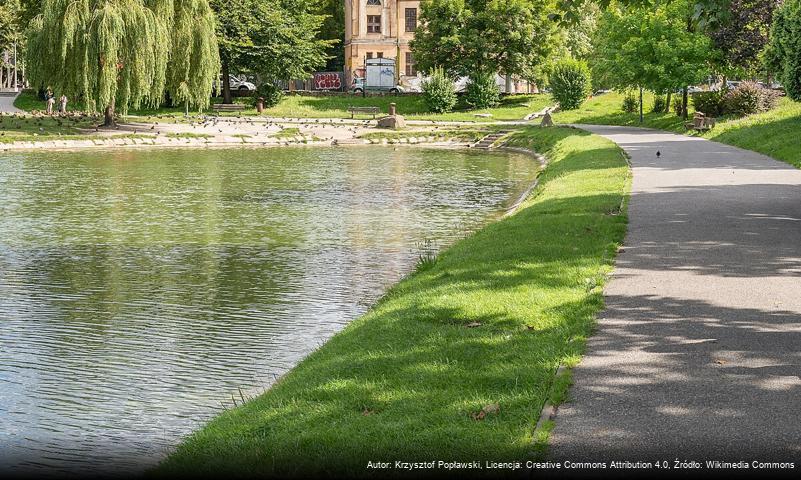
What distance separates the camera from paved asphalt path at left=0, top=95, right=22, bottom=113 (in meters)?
68.3

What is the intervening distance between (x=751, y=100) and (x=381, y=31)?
52.9 m

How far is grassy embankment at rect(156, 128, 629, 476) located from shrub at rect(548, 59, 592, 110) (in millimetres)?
54596

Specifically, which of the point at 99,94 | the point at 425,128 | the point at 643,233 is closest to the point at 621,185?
the point at 643,233

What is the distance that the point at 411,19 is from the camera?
94875 mm

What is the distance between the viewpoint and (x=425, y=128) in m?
59.4

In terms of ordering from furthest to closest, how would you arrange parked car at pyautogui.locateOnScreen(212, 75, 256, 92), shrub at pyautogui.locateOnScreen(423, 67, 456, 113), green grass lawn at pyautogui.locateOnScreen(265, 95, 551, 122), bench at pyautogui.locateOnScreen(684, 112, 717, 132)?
parked car at pyautogui.locateOnScreen(212, 75, 256, 92) < shrub at pyautogui.locateOnScreen(423, 67, 456, 113) < green grass lawn at pyautogui.locateOnScreen(265, 95, 551, 122) < bench at pyautogui.locateOnScreen(684, 112, 717, 132)

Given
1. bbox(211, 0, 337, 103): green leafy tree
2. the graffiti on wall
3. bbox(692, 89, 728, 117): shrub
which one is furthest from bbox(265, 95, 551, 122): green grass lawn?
bbox(692, 89, 728, 117): shrub

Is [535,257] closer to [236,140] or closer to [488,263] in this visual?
[488,263]

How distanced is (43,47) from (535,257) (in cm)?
3863

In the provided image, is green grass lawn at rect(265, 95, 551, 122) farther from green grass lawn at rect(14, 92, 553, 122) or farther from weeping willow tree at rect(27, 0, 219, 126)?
weeping willow tree at rect(27, 0, 219, 126)

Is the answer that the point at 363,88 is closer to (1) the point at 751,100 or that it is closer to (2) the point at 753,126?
(1) the point at 751,100

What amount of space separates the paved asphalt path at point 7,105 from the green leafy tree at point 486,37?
2911cm

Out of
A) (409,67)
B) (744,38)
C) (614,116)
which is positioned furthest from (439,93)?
(744,38)

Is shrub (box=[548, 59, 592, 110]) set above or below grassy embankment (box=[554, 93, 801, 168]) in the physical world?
above
